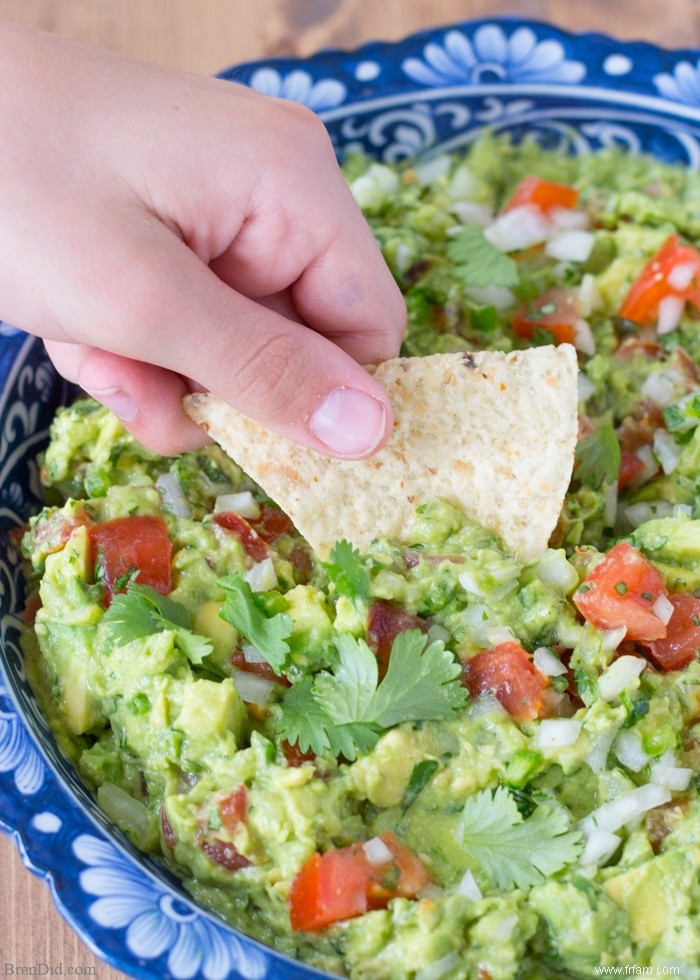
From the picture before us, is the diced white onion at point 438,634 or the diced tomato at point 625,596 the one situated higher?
the diced tomato at point 625,596

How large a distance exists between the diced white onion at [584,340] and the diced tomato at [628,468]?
1.20ft

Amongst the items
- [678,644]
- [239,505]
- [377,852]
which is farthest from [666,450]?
[377,852]

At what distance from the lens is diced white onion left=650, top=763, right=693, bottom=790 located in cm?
219

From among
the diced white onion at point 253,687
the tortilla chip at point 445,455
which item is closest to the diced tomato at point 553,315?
the tortilla chip at point 445,455

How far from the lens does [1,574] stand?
264cm

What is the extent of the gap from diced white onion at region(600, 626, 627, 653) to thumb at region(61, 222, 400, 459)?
61 centimetres

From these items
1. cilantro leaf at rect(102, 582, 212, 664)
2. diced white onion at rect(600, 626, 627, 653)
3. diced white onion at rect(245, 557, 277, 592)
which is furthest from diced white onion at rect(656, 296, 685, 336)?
cilantro leaf at rect(102, 582, 212, 664)

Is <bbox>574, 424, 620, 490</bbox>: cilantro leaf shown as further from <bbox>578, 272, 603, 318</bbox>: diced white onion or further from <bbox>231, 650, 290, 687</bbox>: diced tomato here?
<bbox>231, 650, 290, 687</bbox>: diced tomato

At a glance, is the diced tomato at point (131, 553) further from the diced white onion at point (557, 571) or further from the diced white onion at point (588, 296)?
the diced white onion at point (588, 296)

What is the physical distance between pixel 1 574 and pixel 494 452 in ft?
3.91

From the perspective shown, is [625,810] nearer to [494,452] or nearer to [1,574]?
[494,452]

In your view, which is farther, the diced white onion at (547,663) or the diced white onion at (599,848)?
the diced white onion at (547,663)

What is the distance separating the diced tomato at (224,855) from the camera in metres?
2.13

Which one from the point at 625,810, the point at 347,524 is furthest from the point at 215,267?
the point at 625,810
